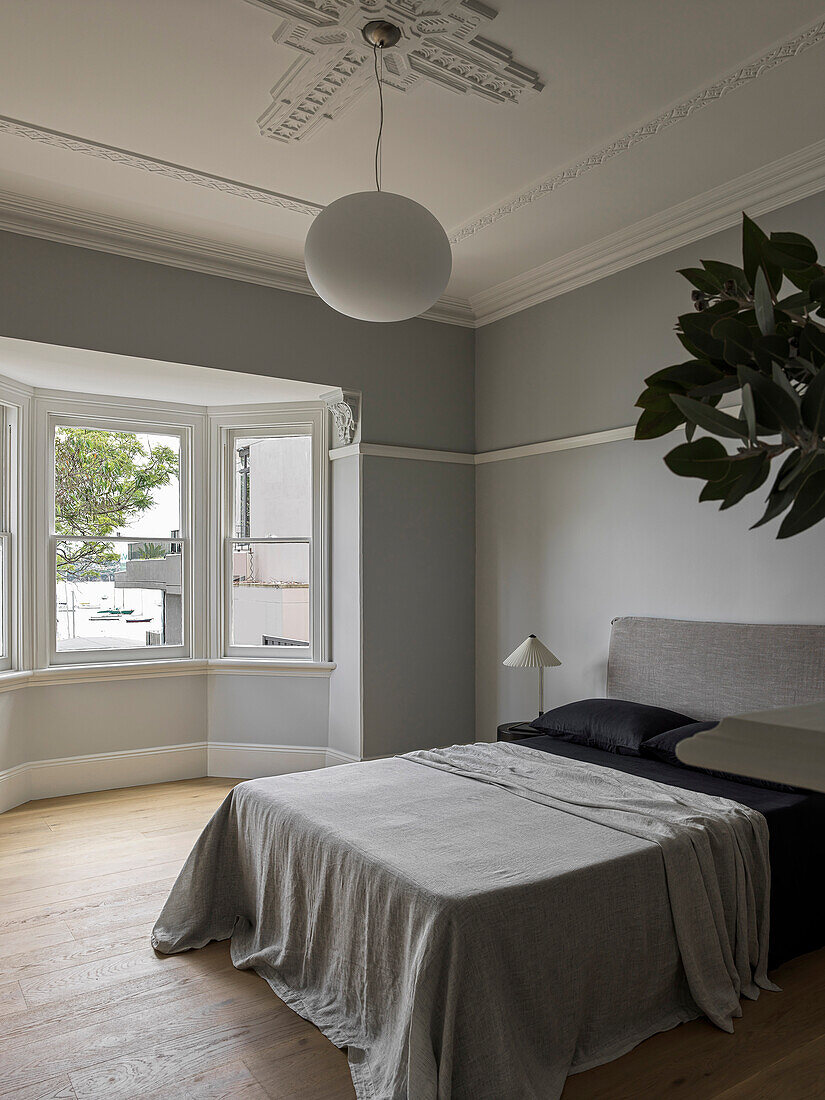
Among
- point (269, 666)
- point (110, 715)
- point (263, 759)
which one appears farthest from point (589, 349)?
point (110, 715)

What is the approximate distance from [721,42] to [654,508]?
2119 millimetres

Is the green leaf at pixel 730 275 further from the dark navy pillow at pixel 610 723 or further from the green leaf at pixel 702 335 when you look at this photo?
the dark navy pillow at pixel 610 723

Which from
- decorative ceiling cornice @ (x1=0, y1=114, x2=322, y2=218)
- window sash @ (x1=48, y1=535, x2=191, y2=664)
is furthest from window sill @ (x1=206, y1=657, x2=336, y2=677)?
decorative ceiling cornice @ (x1=0, y1=114, x2=322, y2=218)

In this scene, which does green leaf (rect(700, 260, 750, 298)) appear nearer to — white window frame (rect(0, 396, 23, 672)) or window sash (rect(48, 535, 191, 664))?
white window frame (rect(0, 396, 23, 672))

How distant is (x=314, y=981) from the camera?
8.48 ft

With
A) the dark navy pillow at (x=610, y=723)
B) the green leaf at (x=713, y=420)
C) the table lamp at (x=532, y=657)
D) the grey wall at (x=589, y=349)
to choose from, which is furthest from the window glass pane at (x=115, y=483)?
the green leaf at (x=713, y=420)

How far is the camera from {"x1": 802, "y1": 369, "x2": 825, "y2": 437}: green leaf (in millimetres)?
368

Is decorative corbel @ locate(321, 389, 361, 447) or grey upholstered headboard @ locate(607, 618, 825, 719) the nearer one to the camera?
grey upholstered headboard @ locate(607, 618, 825, 719)

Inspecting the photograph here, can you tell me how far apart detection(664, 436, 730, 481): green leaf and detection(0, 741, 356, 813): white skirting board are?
4768 mm

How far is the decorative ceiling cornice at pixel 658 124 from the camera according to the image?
9.30ft

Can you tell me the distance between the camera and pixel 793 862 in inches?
109

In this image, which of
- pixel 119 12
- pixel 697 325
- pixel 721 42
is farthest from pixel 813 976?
pixel 119 12

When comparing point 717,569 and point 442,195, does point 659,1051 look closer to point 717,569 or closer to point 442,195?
point 717,569

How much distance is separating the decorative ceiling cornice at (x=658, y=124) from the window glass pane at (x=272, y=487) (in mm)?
1795
